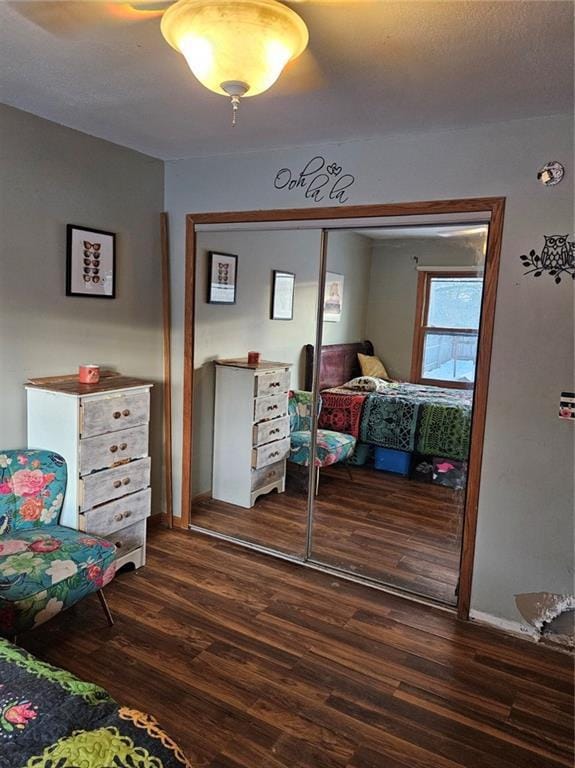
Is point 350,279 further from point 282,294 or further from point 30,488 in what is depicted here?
point 30,488

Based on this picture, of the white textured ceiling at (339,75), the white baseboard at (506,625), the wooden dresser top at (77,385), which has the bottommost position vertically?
the white baseboard at (506,625)

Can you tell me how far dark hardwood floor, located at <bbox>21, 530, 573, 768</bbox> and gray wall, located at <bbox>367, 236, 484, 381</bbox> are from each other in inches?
50.7

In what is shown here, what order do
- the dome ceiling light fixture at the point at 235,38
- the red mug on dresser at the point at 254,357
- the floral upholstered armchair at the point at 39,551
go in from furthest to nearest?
the red mug on dresser at the point at 254,357 → the floral upholstered armchair at the point at 39,551 → the dome ceiling light fixture at the point at 235,38

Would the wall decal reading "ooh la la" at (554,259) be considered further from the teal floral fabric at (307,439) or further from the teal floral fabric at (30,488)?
the teal floral fabric at (30,488)

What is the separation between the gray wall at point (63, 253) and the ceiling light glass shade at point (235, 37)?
1.39 metres

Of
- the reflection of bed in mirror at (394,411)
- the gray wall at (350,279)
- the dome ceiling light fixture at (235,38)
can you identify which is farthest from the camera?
the gray wall at (350,279)

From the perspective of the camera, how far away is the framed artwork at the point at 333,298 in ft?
10.1

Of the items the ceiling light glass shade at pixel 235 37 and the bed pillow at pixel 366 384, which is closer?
the ceiling light glass shade at pixel 235 37

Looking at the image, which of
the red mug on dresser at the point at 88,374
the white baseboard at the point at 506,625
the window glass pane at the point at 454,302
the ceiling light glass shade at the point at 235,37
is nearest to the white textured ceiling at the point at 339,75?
the ceiling light glass shade at the point at 235,37

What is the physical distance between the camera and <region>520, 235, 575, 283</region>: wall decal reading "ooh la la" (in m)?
2.27

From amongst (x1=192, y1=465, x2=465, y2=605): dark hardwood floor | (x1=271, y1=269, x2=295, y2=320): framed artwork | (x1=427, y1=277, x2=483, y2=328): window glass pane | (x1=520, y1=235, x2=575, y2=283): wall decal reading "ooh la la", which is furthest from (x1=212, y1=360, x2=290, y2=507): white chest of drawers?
(x1=520, y1=235, x2=575, y2=283): wall decal reading "ooh la la"

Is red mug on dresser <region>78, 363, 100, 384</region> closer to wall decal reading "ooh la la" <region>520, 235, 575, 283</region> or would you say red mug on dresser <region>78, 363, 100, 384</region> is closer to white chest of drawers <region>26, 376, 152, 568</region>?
white chest of drawers <region>26, 376, 152, 568</region>

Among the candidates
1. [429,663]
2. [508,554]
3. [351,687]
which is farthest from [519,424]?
[351,687]

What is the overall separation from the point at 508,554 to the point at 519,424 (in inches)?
24.2
